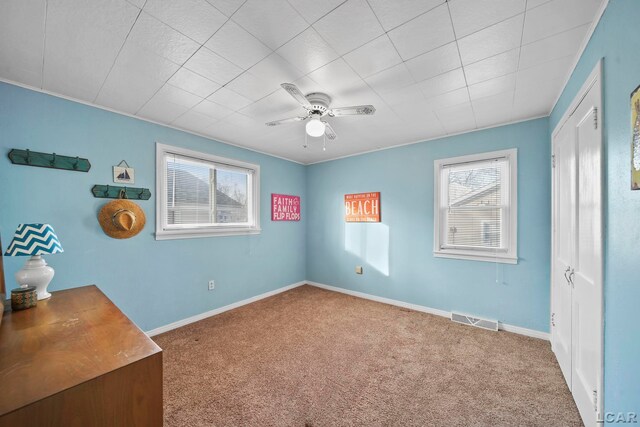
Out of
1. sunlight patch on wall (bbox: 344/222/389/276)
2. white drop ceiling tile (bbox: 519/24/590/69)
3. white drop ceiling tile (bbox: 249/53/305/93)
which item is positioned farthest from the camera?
sunlight patch on wall (bbox: 344/222/389/276)

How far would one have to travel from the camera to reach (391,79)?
197 centimetres

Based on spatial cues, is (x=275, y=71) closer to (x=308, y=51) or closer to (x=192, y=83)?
(x=308, y=51)

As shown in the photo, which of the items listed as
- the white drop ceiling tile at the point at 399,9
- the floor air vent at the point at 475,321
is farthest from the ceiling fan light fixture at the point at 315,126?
the floor air vent at the point at 475,321

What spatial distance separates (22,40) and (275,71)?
156cm

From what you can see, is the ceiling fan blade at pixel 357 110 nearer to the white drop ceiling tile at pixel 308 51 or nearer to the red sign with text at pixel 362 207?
the white drop ceiling tile at pixel 308 51

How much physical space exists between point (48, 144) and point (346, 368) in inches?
130

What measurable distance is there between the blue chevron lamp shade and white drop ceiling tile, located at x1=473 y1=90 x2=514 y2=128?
3.65m

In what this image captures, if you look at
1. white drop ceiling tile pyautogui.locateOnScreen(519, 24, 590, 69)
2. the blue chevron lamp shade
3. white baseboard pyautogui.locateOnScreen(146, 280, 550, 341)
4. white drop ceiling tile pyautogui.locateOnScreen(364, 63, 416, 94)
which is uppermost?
white drop ceiling tile pyautogui.locateOnScreen(519, 24, 590, 69)

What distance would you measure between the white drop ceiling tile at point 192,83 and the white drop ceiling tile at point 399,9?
1.38m

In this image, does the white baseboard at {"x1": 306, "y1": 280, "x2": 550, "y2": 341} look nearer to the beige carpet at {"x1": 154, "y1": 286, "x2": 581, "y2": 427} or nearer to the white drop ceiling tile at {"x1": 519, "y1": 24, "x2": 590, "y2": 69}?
the beige carpet at {"x1": 154, "y1": 286, "x2": 581, "y2": 427}

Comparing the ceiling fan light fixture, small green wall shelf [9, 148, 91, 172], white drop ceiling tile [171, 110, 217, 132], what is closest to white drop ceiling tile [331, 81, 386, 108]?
the ceiling fan light fixture

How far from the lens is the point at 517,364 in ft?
7.28

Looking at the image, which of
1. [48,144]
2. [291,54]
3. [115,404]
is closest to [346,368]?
[115,404]

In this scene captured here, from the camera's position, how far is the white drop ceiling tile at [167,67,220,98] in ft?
6.25
